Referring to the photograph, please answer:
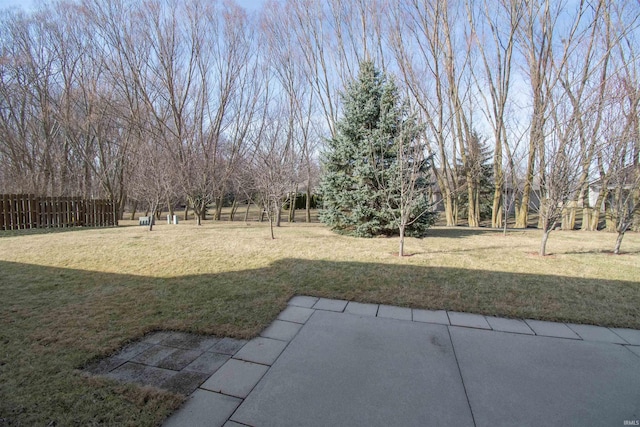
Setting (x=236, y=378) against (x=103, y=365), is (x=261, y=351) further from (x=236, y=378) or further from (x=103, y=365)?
(x=103, y=365)

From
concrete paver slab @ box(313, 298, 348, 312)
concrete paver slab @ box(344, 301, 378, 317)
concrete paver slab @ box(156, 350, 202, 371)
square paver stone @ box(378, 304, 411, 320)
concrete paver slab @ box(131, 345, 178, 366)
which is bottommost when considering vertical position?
concrete paver slab @ box(131, 345, 178, 366)

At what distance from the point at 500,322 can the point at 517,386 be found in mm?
1201

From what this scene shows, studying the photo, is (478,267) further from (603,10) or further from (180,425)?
(603,10)

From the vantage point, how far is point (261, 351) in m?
2.46

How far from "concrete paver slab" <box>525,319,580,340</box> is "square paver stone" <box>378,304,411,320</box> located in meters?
1.21

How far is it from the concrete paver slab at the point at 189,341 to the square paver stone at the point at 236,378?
38 cm

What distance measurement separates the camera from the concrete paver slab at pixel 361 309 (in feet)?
10.8

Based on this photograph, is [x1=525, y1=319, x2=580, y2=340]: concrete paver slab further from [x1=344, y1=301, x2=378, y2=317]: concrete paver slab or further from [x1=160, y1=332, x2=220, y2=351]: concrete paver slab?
[x1=160, y1=332, x2=220, y2=351]: concrete paver slab

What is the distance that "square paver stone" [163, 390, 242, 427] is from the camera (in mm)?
1663

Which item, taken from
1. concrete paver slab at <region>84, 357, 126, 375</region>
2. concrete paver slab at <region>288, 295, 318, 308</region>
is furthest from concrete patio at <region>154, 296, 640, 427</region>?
concrete paver slab at <region>84, 357, 126, 375</region>

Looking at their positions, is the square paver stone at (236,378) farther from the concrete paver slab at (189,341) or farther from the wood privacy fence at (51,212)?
the wood privacy fence at (51,212)

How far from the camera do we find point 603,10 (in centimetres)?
1155

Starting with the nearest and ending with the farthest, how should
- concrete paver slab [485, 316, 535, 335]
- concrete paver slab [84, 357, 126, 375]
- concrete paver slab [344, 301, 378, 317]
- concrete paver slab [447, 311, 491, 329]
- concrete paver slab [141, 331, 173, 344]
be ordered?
concrete paver slab [84, 357, 126, 375]
concrete paver slab [141, 331, 173, 344]
concrete paver slab [485, 316, 535, 335]
concrete paver slab [447, 311, 491, 329]
concrete paver slab [344, 301, 378, 317]

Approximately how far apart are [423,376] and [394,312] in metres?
1.20
